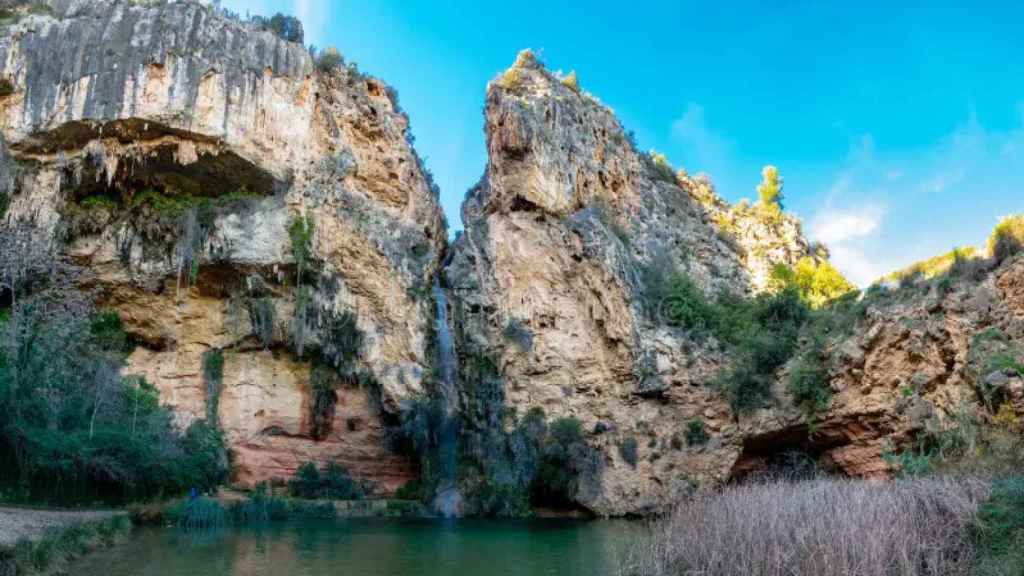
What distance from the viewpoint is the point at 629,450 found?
2511 centimetres

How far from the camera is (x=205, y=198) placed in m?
28.5

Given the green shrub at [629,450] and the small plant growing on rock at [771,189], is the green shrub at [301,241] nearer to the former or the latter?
the green shrub at [629,450]

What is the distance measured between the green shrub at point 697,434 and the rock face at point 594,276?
0.31m

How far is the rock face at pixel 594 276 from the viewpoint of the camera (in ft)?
83.1

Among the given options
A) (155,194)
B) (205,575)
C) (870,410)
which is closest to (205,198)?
(155,194)

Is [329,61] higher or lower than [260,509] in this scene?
higher

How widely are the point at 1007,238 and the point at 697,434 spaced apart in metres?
10.9

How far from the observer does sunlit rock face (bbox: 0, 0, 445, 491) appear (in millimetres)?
26516

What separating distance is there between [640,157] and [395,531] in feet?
88.4

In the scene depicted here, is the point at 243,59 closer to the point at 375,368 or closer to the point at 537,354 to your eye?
the point at 375,368

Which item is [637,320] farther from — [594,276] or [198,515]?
[198,515]

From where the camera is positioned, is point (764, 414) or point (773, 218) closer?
point (764, 414)

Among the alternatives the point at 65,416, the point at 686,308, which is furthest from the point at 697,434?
the point at 65,416

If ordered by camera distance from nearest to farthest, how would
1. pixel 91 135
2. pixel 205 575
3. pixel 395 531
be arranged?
pixel 205 575 → pixel 395 531 → pixel 91 135
